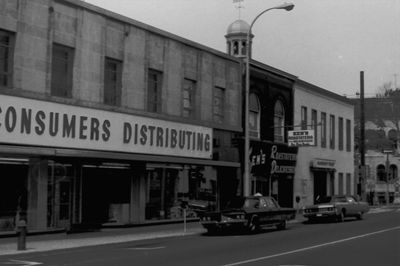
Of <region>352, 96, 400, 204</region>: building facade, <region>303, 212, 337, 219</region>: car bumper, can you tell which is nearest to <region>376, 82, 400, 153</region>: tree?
<region>352, 96, 400, 204</region>: building facade

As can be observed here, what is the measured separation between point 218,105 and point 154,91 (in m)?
5.35

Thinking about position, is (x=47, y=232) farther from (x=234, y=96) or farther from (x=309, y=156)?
(x=309, y=156)

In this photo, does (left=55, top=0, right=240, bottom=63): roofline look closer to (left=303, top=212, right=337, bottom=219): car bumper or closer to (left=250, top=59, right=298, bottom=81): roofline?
(left=250, top=59, right=298, bottom=81): roofline

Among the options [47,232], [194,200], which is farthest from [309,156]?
[47,232]

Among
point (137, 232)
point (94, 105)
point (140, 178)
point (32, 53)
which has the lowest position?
point (137, 232)

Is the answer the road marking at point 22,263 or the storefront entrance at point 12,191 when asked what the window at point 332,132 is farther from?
the road marking at point 22,263

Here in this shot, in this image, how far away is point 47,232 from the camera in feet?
69.2

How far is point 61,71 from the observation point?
22203 millimetres

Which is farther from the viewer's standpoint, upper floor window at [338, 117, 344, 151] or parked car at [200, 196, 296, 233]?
upper floor window at [338, 117, 344, 151]

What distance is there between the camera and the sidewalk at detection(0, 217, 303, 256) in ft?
57.7

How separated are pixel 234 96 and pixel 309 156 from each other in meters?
10.7

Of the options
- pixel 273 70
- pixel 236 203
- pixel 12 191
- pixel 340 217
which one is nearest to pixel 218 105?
pixel 273 70

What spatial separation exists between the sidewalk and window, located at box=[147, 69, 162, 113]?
206 inches

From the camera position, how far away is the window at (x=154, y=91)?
87.0ft
